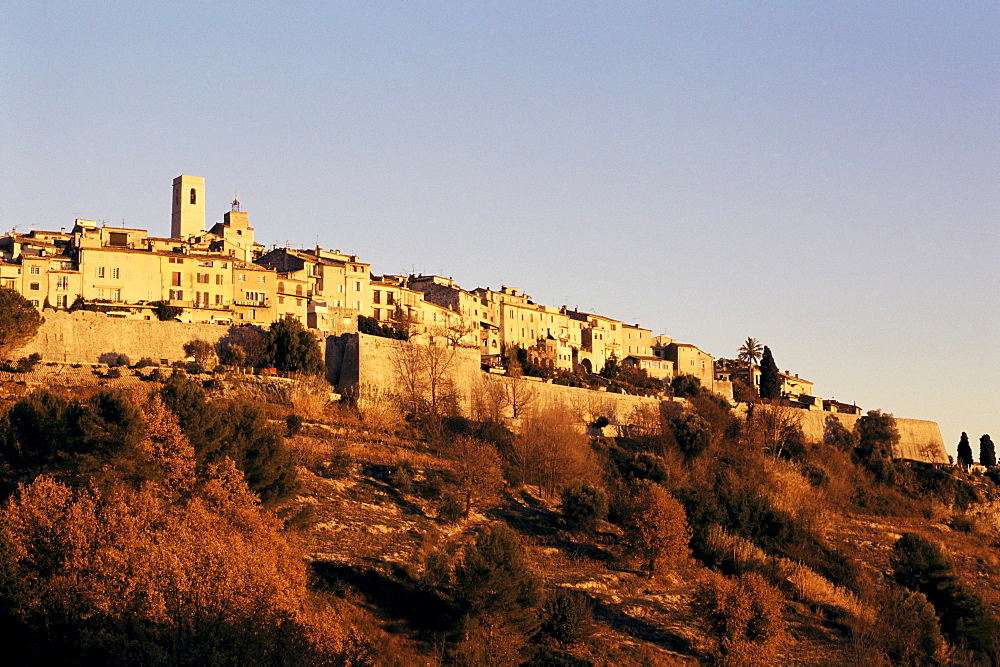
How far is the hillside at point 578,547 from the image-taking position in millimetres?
38562

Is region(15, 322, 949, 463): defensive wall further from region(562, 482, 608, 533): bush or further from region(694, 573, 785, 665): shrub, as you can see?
region(694, 573, 785, 665): shrub

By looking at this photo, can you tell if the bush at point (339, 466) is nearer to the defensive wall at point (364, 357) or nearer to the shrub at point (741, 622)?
the shrub at point (741, 622)

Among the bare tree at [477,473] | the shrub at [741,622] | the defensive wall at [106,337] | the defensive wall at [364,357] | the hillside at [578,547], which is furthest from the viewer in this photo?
the defensive wall at [364,357]

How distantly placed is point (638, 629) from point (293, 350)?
2705cm

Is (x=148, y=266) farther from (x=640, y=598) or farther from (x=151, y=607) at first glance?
(x=151, y=607)

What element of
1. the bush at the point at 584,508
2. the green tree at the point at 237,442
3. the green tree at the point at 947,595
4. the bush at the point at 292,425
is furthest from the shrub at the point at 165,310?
the green tree at the point at 947,595

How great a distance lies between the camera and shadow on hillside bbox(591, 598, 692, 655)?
140 ft

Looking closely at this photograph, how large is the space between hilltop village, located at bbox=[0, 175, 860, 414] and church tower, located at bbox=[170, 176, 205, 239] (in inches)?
3.5

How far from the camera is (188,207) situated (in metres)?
96.8

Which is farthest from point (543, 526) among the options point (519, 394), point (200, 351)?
point (200, 351)

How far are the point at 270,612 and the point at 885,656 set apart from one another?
81.7 ft

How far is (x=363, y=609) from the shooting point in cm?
3803

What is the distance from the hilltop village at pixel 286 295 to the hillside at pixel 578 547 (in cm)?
1267

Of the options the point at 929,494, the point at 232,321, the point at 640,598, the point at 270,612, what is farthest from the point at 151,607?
the point at 929,494
